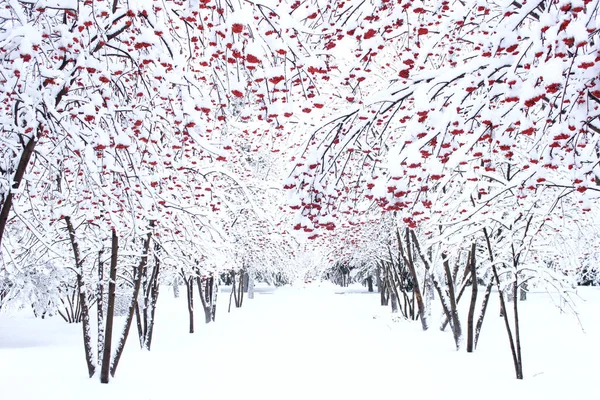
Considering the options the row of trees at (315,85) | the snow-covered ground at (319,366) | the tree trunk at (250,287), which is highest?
the row of trees at (315,85)

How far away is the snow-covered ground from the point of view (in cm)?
757

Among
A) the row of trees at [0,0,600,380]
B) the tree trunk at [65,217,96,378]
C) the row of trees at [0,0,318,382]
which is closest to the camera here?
the row of trees at [0,0,600,380]

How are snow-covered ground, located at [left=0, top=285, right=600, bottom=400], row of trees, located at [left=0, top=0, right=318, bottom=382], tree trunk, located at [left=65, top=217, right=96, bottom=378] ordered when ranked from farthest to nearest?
tree trunk, located at [left=65, top=217, right=96, bottom=378]
snow-covered ground, located at [left=0, top=285, right=600, bottom=400]
row of trees, located at [left=0, top=0, right=318, bottom=382]

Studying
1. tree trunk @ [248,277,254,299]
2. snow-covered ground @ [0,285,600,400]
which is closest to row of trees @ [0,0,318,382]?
snow-covered ground @ [0,285,600,400]

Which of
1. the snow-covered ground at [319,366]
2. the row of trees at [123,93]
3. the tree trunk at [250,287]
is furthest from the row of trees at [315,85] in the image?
the tree trunk at [250,287]

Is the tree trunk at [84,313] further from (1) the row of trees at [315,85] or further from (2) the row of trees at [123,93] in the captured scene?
(1) the row of trees at [315,85]

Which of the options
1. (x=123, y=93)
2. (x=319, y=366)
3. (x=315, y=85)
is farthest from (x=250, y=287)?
(x=315, y=85)

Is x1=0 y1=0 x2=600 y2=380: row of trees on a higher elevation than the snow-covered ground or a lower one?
higher

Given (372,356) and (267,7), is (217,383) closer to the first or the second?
(372,356)

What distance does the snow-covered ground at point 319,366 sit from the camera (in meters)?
7.57

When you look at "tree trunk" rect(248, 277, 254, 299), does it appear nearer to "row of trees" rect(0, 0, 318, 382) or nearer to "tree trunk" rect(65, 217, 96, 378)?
"row of trees" rect(0, 0, 318, 382)

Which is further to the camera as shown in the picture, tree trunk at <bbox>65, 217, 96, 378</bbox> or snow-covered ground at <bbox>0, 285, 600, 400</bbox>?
tree trunk at <bbox>65, 217, 96, 378</bbox>

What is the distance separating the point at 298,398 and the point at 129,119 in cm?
463

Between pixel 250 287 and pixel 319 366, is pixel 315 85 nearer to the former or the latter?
pixel 319 366
